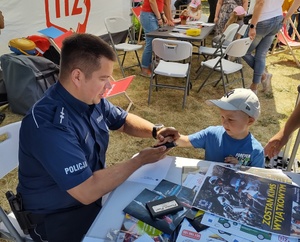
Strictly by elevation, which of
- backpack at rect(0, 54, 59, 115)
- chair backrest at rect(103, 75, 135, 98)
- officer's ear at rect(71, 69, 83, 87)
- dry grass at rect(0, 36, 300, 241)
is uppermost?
officer's ear at rect(71, 69, 83, 87)

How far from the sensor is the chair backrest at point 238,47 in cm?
402

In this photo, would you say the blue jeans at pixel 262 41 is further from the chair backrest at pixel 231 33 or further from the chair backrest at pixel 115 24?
the chair backrest at pixel 115 24

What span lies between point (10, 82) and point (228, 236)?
3435 mm

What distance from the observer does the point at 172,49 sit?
3916 millimetres

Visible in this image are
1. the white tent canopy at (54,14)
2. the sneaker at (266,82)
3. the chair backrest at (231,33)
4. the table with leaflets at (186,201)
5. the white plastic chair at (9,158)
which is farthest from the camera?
the chair backrest at (231,33)

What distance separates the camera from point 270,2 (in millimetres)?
3930

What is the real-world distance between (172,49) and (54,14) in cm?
250

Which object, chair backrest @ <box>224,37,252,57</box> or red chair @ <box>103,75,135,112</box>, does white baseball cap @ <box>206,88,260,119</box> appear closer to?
red chair @ <box>103,75,135,112</box>

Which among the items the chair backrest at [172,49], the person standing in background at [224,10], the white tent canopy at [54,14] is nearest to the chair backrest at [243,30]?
the person standing in background at [224,10]

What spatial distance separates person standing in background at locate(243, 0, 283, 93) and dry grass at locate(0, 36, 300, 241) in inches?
22.5

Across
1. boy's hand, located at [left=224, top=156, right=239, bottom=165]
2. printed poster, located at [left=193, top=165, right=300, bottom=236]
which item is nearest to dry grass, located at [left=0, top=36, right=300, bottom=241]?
boy's hand, located at [left=224, top=156, right=239, bottom=165]

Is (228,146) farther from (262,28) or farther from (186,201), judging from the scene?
(262,28)

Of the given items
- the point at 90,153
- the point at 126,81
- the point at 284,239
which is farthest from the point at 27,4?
the point at 284,239

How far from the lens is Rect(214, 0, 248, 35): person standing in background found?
571 cm
